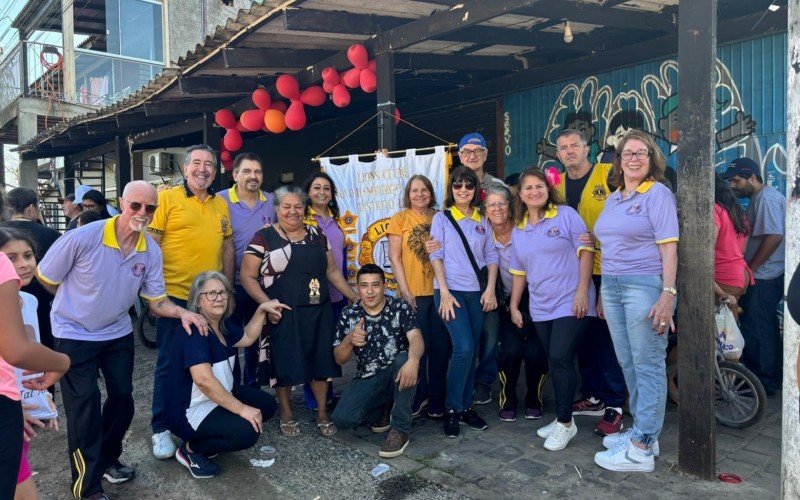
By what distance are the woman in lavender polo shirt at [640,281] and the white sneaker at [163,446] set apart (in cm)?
277

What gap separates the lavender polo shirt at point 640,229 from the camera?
10.8ft

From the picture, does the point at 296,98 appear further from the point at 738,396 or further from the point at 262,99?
the point at 738,396

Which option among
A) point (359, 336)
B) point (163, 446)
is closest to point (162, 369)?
point (163, 446)

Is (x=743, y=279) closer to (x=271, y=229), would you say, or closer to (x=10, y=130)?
(x=271, y=229)

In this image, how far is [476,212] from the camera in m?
4.18

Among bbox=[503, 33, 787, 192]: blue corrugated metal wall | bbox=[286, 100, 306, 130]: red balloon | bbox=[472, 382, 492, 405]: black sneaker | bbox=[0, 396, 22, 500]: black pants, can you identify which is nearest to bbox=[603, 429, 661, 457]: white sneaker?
bbox=[472, 382, 492, 405]: black sneaker

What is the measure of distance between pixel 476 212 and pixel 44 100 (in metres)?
14.5

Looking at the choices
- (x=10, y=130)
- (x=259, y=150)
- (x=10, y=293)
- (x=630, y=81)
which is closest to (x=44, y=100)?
(x=10, y=130)

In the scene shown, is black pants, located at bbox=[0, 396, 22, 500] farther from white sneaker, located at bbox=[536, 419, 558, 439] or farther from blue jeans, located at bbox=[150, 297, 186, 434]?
white sneaker, located at bbox=[536, 419, 558, 439]

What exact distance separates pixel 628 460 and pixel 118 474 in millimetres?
3096

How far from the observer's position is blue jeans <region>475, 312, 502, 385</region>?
4.30 metres

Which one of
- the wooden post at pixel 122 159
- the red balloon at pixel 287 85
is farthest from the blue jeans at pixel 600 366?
the wooden post at pixel 122 159

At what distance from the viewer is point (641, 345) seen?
3393 mm

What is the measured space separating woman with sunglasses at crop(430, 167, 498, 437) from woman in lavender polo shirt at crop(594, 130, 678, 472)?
881mm
